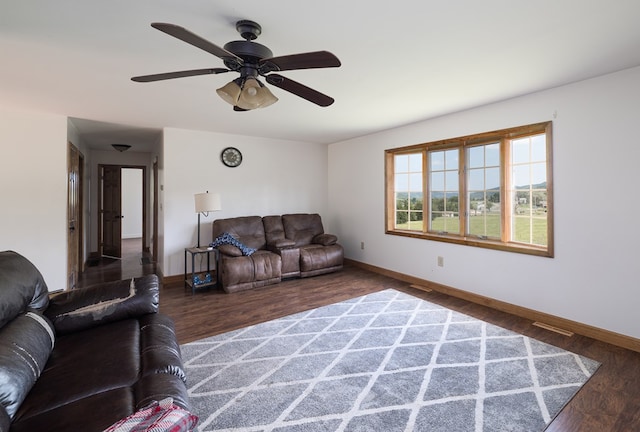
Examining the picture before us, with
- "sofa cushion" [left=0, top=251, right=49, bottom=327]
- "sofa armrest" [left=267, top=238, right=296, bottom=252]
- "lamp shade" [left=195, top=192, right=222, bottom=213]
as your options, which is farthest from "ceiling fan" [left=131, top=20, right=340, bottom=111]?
"sofa armrest" [left=267, top=238, right=296, bottom=252]

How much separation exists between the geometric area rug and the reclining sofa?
4.24 feet

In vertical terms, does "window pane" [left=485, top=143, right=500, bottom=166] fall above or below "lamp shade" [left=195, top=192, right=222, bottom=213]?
above

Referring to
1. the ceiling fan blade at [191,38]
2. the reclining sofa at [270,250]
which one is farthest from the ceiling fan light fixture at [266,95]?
the reclining sofa at [270,250]

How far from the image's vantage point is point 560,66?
2.53 metres

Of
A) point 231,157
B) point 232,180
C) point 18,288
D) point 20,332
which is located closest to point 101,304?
point 18,288

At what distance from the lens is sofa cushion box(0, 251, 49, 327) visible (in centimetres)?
152

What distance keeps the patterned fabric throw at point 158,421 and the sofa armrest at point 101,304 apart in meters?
1.16

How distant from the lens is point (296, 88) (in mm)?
2146

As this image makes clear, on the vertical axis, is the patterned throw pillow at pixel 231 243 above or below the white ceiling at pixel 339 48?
below

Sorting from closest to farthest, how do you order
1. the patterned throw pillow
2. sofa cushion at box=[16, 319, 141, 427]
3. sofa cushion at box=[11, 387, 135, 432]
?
sofa cushion at box=[11, 387, 135, 432], sofa cushion at box=[16, 319, 141, 427], the patterned throw pillow

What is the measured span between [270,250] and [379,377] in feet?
10.1

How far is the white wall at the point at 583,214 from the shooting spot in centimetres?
261

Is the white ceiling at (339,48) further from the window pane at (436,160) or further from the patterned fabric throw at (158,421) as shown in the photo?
the patterned fabric throw at (158,421)

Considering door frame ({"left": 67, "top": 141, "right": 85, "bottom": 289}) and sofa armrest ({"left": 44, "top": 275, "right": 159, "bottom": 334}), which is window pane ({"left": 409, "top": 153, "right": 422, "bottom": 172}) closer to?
sofa armrest ({"left": 44, "top": 275, "right": 159, "bottom": 334})
